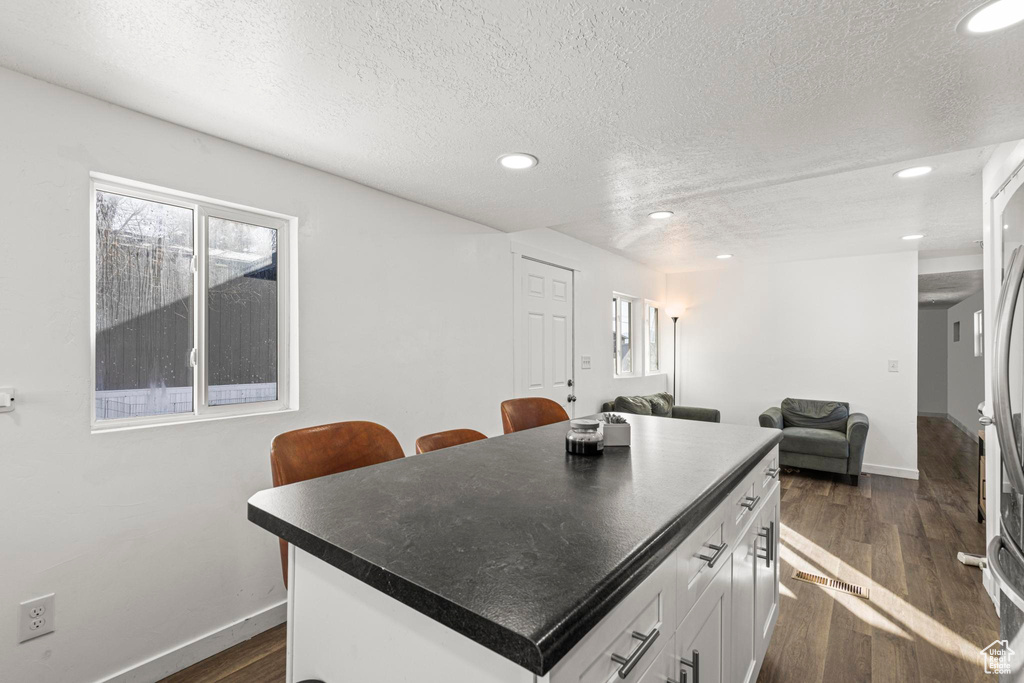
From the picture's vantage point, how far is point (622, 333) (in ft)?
18.5

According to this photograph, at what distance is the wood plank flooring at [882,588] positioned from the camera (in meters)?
2.02

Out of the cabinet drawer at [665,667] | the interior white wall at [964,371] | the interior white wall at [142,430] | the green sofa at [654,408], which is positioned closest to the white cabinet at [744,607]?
the cabinet drawer at [665,667]

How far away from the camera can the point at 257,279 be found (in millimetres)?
2367

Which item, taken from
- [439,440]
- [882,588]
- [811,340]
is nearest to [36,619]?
[439,440]

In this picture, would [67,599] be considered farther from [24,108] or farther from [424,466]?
[24,108]

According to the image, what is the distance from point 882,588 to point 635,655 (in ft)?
9.00

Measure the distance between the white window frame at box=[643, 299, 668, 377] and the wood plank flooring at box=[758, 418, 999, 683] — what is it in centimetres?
207

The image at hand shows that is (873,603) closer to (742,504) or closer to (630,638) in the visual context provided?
(742,504)

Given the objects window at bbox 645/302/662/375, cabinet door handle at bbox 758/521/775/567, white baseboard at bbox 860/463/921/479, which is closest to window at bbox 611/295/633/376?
window at bbox 645/302/662/375

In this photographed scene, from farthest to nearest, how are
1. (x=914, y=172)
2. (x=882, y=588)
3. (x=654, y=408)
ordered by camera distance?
(x=654, y=408)
(x=914, y=172)
(x=882, y=588)

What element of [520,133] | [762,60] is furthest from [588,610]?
[520,133]

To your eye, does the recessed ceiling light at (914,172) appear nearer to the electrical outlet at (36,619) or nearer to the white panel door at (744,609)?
the white panel door at (744,609)

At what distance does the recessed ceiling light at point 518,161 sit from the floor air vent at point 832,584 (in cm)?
280

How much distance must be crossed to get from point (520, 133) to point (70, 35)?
58.8 inches
